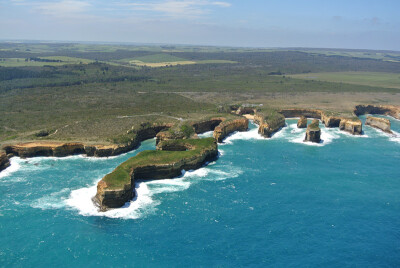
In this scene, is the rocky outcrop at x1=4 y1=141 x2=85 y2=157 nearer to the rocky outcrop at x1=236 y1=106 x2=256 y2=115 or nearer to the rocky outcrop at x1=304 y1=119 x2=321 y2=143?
the rocky outcrop at x1=304 y1=119 x2=321 y2=143

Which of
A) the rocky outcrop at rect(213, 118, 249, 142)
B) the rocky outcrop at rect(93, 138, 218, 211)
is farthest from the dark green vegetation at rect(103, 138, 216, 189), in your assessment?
the rocky outcrop at rect(213, 118, 249, 142)

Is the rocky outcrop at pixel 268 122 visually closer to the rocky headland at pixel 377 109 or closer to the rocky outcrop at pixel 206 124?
the rocky outcrop at pixel 206 124

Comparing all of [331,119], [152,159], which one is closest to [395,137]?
[331,119]

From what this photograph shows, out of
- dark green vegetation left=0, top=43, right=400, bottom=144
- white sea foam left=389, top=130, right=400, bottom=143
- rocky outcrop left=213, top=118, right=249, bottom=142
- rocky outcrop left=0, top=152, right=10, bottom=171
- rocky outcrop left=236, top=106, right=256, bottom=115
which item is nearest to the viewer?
rocky outcrop left=0, top=152, right=10, bottom=171

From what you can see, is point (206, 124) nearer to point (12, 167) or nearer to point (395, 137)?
point (12, 167)

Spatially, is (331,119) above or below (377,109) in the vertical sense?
below

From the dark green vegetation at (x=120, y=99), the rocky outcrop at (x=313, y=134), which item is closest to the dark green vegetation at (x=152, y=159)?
the dark green vegetation at (x=120, y=99)
